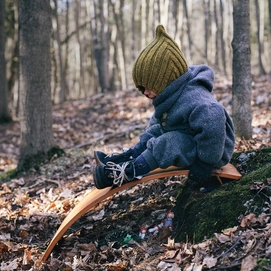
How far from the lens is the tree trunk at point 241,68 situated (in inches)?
215

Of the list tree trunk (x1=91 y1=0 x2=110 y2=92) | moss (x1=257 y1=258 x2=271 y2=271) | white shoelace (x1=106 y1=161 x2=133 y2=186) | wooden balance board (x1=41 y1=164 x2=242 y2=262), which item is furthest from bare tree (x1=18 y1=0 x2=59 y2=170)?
tree trunk (x1=91 y1=0 x2=110 y2=92)

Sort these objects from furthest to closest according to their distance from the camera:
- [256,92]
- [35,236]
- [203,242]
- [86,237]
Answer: [256,92], [35,236], [86,237], [203,242]

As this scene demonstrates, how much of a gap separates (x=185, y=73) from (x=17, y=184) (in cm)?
374

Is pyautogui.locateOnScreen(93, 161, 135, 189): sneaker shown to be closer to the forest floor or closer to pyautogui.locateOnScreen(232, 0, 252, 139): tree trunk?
the forest floor

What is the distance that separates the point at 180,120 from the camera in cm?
353

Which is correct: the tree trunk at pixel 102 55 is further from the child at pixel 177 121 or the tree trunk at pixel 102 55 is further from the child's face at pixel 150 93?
the child at pixel 177 121

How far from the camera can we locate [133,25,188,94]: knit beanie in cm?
353

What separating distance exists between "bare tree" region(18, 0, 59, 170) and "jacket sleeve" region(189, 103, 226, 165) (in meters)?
4.15

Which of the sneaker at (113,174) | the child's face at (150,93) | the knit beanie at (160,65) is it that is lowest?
the sneaker at (113,174)

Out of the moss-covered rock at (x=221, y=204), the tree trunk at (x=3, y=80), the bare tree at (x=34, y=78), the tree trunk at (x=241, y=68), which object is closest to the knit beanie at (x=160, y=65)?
the moss-covered rock at (x=221, y=204)

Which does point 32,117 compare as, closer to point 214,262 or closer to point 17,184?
point 17,184

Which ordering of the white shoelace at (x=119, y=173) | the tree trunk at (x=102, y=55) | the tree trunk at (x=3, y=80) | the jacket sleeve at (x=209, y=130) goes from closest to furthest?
Answer: the jacket sleeve at (x=209, y=130)
the white shoelace at (x=119, y=173)
the tree trunk at (x=3, y=80)
the tree trunk at (x=102, y=55)

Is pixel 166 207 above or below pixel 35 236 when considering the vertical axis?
above

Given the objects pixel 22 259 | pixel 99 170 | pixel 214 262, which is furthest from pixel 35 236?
pixel 214 262
